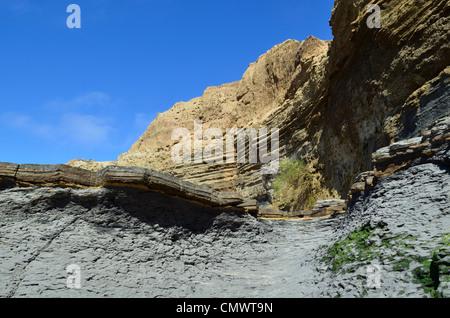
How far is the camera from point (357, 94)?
53.7 feet

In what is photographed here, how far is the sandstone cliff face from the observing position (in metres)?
12.5

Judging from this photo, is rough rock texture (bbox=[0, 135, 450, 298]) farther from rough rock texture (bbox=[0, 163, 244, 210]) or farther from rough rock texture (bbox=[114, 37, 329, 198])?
rough rock texture (bbox=[114, 37, 329, 198])

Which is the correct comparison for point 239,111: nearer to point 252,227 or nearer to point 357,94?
point 357,94

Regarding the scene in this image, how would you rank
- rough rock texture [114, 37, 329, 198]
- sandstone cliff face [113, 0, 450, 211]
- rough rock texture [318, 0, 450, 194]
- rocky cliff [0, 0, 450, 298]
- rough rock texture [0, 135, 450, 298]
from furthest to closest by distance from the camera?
rough rock texture [114, 37, 329, 198]
sandstone cliff face [113, 0, 450, 211]
rough rock texture [318, 0, 450, 194]
rocky cliff [0, 0, 450, 298]
rough rock texture [0, 135, 450, 298]

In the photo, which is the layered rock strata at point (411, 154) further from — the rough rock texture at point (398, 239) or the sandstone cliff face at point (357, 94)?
the sandstone cliff face at point (357, 94)

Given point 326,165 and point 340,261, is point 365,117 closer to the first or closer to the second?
point 326,165

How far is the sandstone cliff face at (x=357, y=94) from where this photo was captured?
1248 centimetres

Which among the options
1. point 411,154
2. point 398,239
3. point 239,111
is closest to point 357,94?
point 411,154

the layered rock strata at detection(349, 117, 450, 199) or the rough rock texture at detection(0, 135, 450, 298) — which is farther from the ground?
the layered rock strata at detection(349, 117, 450, 199)

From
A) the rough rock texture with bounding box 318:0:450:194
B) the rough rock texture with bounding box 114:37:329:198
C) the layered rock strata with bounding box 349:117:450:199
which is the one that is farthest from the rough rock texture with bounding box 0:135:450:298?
the rough rock texture with bounding box 114:37:329:198

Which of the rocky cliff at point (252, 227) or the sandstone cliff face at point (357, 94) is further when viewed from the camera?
the sandstone cliff face at point (357, 94)

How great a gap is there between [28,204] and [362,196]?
735 centimetres

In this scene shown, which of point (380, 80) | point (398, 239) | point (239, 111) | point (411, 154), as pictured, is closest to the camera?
point (398, 239)

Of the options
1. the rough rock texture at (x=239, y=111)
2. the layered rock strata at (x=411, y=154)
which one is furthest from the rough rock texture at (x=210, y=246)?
the rough rock texture at (x=239, y=111)
